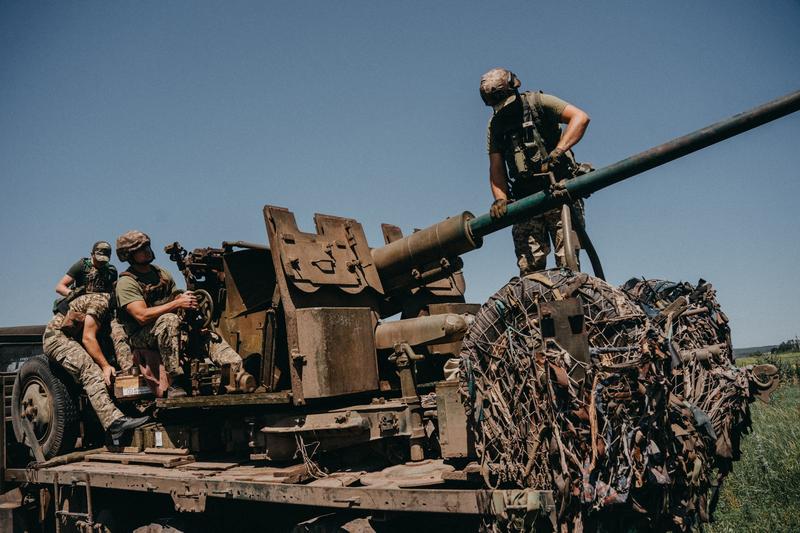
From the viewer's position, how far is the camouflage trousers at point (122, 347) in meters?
8.16

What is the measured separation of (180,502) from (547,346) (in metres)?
3.80

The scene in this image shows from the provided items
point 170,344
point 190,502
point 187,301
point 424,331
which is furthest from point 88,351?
point 424,331

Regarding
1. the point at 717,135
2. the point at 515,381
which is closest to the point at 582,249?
the point at 717,135

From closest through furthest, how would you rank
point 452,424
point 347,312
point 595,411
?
point 595,411 < point 452,424 < point 347,312

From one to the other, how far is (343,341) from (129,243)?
120 inches

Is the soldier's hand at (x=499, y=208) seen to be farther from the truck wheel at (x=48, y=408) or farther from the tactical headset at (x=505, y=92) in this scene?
the truck wheel at (x=48, y=408)

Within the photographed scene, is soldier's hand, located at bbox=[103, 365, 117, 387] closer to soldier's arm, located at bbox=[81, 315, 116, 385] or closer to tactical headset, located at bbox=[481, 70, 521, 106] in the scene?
soldier's arm, located at bbox=[81, 315, 116, 385]

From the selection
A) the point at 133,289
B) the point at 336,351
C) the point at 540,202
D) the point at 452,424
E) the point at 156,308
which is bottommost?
the point at 452,424

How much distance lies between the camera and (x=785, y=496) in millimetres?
7496

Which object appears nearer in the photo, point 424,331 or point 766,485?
point 424,331

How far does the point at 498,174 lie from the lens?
6.46 m

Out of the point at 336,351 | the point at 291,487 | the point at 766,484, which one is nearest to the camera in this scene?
the point at 291,487

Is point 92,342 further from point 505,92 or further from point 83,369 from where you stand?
point 505,92

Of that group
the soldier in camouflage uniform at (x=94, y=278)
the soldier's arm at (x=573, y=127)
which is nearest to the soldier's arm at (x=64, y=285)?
the soldier in camouflage uniform at (x=94, y=278)
